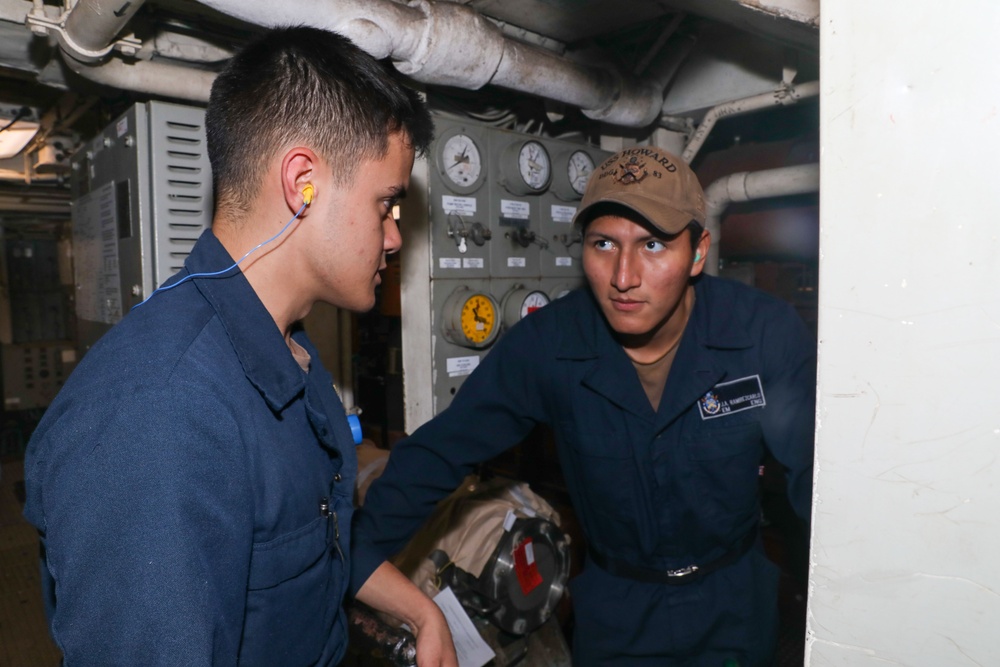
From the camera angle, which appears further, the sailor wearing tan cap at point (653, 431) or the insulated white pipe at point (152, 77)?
the insulated white pipe at point (152, 77)

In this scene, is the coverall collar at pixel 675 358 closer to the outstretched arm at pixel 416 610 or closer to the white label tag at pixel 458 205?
the outstretched arm at pixel 416 610

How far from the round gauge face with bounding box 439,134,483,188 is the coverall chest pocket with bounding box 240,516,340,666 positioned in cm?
167

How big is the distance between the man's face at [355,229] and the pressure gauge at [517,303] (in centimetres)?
154

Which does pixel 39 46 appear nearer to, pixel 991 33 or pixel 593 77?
pixel 593 77

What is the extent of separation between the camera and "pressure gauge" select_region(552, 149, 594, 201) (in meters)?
2.91

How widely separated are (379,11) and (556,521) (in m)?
1.82

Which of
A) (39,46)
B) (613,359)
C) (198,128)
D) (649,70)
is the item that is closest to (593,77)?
(649,70)

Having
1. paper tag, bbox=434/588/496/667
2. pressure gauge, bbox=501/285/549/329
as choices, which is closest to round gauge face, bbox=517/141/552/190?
pressure gauge, bbox=501/285/549/329

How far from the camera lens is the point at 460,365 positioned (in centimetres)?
258

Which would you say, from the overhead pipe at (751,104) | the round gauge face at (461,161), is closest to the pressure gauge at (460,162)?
the round gauge face at (461,161)

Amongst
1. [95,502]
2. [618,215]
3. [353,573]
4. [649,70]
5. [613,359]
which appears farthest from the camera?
[649,70]

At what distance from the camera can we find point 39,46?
1.98 meters

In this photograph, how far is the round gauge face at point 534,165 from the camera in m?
2.72

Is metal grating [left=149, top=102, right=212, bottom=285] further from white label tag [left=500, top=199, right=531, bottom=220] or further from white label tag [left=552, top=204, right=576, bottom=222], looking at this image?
white label tag [left=552, top=204, right=576, bottom=222]
